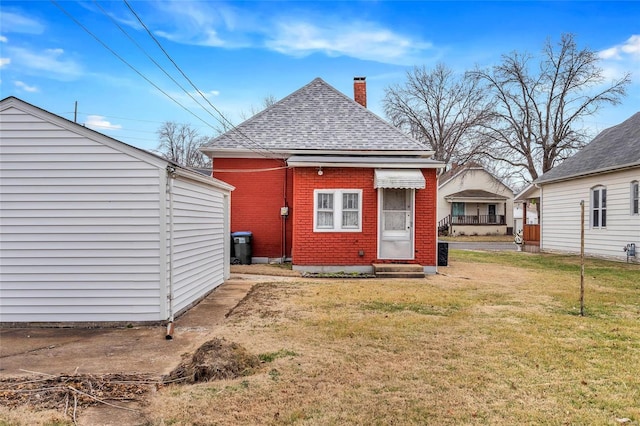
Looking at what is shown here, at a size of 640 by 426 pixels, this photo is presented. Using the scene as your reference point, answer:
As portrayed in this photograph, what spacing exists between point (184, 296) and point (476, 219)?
33.5 meters

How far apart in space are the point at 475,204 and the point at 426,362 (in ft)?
114

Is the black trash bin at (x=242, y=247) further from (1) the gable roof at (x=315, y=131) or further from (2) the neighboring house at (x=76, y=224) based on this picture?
(2) the neighboring house at (x=76, y=224)

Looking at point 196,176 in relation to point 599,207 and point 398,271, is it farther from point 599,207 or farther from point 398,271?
point 599,207

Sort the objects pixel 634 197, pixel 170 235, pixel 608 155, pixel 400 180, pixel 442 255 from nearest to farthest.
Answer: pixel 170 235, pixel 400 180, pixel 442 255, pixel 634 197, pixel 608 155

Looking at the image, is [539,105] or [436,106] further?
[436,106]

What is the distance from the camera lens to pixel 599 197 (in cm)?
1694

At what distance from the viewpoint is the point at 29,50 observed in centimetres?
1064

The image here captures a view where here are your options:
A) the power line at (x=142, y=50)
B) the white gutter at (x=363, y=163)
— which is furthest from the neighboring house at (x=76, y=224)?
the white gutter at (x=363, y=163)

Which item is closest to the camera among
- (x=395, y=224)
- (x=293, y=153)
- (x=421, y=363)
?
(x=421, y=363)

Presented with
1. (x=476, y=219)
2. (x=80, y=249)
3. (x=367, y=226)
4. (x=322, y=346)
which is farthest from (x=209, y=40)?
(x=476, y=219)

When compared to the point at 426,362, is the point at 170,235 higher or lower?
higher

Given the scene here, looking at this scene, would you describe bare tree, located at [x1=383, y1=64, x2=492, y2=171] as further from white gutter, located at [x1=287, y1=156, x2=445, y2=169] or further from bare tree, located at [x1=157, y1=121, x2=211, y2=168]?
white gutter, located at [x1=287, y1=156, x2=445, y2=169]

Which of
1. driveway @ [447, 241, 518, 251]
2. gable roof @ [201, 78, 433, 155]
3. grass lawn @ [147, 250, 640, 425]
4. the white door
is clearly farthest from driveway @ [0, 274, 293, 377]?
driveway @ [447, 241, 518, 251]

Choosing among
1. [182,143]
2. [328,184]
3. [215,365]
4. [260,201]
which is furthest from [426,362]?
[182,143]
